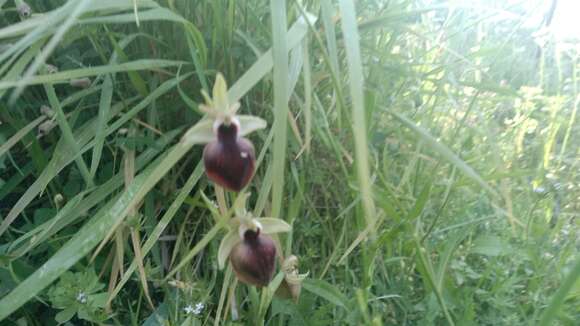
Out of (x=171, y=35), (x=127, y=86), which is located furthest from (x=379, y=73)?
(x=127, y=86)

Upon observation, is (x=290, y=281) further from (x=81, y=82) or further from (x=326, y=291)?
(x=81, y=82)

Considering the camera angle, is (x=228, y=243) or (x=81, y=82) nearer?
(x=228, y=243)

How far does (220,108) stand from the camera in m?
0.70

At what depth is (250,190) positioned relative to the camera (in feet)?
3.88

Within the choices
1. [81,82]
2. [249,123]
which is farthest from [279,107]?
[81,82]

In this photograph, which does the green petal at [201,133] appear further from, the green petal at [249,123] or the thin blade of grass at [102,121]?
the thin blade of grass at [102,121]

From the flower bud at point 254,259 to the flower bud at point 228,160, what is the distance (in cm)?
12

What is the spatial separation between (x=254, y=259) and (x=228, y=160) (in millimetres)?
160

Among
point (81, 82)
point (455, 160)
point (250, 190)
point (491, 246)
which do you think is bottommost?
point (491, 246)

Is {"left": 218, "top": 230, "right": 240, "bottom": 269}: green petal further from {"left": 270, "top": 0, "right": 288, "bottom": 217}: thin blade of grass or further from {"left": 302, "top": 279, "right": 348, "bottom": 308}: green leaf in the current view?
{"left": 302, "top": 279, "right": 348, "bottom": 308}: green leaf

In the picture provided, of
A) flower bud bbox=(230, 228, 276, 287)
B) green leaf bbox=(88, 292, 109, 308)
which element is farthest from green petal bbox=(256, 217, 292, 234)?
green leaf bbox=(88, 292, 109, 308)

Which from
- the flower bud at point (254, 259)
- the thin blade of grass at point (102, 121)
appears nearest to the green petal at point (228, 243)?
the flower bud at point (254, 259)

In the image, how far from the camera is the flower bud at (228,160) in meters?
0.67

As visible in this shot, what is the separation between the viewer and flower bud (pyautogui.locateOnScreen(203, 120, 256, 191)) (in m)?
0.67
